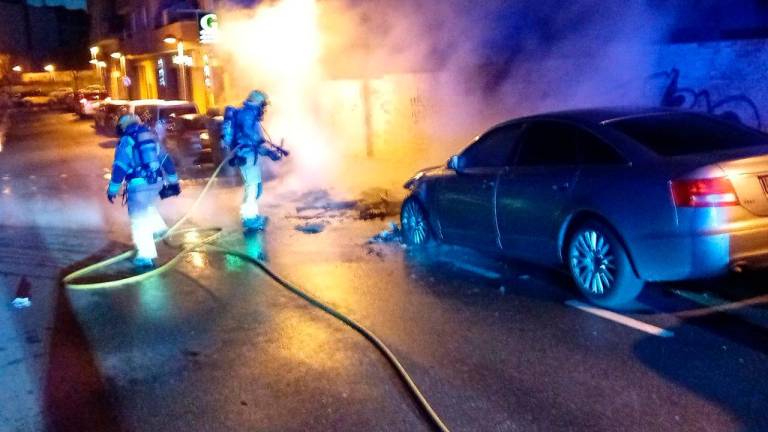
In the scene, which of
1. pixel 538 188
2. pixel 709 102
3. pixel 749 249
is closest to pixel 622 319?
pixel 749 249

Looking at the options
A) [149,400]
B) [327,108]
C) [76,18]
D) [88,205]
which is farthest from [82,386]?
[76,18]

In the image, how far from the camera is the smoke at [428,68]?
10641mm

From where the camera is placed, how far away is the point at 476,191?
6.38 m

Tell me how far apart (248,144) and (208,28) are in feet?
47.6

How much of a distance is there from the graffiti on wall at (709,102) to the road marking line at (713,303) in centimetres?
369

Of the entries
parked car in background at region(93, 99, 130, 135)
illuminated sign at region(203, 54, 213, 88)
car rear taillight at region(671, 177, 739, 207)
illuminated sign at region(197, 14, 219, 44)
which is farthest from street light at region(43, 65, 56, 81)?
car rear taillight at region(671, 177, 739, 207)

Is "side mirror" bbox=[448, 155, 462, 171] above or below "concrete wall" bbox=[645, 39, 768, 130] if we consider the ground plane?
below

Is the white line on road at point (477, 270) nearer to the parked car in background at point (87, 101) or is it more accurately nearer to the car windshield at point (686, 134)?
the car windshield at point (686, 134)

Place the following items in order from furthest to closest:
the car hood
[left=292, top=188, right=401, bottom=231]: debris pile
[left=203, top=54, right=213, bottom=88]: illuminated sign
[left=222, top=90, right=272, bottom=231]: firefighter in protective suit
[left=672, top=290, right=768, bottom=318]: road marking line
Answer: [left=203, top=54, right=213, bottom=88]: illuminated sign
[left=292, top=188, right=401, bottom=231]: debris pile
[left=222, top=90, right=272, bottom=231]: firefighter in protective suit
the car hood
[left=672, top=290, right=768, bottom=318]: road marking line

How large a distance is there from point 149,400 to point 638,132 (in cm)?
380

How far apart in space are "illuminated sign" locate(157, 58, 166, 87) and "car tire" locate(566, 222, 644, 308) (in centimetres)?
3548

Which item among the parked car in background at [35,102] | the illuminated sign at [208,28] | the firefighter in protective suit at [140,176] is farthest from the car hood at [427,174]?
the parked car in background at [35,102]

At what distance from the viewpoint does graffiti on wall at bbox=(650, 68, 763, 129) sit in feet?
29.0

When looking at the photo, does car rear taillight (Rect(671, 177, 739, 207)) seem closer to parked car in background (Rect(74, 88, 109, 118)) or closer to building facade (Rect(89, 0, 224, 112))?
building facade (Rect(89, 0, 224, 112))
